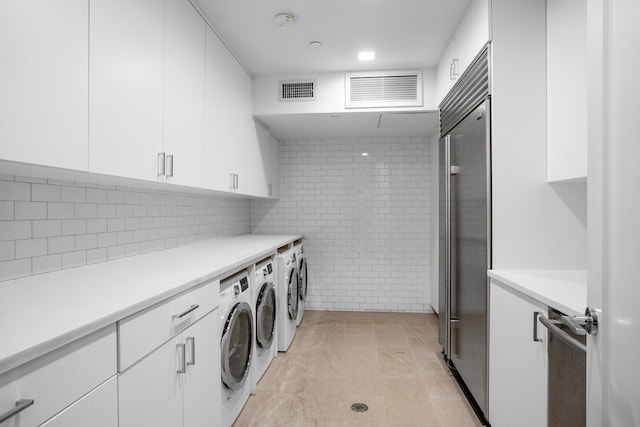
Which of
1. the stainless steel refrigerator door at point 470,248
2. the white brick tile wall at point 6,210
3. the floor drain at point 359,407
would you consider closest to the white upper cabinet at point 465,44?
the stainless steel refrigerator door at point 470,248

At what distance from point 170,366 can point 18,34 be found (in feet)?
3.81

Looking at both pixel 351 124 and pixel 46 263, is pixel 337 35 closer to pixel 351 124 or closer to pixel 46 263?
pixel 351 124

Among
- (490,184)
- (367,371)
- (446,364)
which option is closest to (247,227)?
(367,371)

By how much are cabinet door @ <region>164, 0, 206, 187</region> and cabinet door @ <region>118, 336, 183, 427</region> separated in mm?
962

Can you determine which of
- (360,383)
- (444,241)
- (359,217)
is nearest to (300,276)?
(359,217)

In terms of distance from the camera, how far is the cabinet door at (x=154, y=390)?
3.44 feet

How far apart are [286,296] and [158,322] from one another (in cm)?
187

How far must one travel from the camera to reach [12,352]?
0.69 metres

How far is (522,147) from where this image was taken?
1889 mm

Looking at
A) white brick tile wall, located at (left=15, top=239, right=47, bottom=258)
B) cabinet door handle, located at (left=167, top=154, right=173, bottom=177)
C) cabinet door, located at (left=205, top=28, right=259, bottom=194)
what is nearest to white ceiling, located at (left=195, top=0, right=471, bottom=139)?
cabinet door, located at (left=205, top=28, right=259, bottom=194)

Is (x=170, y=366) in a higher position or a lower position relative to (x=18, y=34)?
lower

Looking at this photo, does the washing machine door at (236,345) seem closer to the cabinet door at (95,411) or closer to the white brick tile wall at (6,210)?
the cabinet door at (95,411)

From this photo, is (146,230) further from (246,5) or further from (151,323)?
(246,5)

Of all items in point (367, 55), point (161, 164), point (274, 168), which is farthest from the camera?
point (274, 168)
